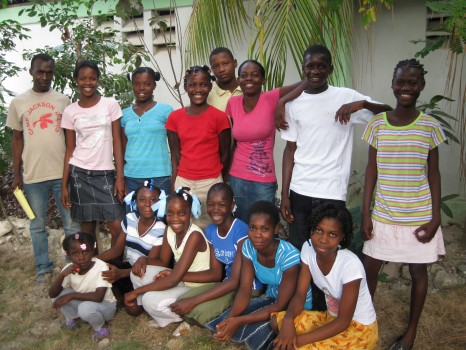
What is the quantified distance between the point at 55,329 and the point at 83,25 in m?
2.89

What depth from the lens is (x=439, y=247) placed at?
2520 millimetres

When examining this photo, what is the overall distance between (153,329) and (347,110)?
1.82 metres

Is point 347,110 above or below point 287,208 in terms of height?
above

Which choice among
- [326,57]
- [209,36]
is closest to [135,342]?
[326,57]

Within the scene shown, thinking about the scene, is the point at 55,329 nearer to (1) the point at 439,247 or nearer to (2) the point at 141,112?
(2) the point at 141,112

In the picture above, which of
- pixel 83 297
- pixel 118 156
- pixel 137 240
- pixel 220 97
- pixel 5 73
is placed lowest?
pixel 83 297

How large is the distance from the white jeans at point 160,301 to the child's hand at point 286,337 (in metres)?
0.80

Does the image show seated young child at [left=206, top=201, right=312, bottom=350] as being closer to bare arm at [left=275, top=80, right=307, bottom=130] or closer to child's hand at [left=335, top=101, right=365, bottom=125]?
bare arm at [left=275, top=80, right=307, bottom=130]

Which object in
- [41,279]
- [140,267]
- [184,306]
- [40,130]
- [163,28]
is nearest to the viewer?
[184,306]

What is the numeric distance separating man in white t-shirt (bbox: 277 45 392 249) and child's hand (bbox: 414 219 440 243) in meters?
0.48

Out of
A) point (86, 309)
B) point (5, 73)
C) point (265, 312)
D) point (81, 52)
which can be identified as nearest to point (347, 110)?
point (265, 312)

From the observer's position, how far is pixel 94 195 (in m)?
3.44

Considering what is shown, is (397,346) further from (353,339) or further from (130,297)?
(130,297)

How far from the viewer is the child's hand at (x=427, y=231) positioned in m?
2.44
